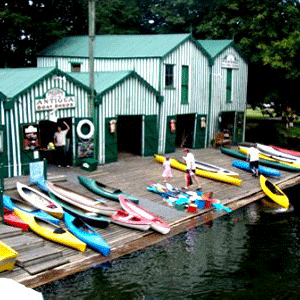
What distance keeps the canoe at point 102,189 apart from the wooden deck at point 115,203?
30cm

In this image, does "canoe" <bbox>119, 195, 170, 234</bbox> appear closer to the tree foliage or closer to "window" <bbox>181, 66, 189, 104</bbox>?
"window" <bbox>181, 66, 189, 104</bbox>

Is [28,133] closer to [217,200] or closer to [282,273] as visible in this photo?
[217,200]

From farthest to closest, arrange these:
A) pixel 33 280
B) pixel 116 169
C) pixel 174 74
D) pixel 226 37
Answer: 1. pixel 226 37
2. pixel 174 74
3. pixel 116 169
4. pixel 33 280

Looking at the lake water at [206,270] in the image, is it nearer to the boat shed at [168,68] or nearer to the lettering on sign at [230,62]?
the boat shed at [168,68]

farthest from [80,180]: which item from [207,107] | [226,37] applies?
[226,37]

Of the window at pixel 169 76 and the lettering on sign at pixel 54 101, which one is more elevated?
the window at pixel 169 76

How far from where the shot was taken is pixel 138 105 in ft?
87.4

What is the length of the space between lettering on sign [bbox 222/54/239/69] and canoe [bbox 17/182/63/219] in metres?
19.3

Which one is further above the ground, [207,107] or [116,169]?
[207,107]

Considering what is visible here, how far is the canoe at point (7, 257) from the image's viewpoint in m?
12.4

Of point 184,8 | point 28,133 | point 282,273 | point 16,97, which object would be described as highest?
point 184,8

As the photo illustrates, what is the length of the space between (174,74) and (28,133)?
37.0 ft

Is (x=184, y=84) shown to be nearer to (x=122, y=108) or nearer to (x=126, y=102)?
(x=126, y=102)

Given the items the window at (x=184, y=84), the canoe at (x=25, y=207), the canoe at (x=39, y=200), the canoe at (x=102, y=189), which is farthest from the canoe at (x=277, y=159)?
the canoe at (x=25, y=207)
